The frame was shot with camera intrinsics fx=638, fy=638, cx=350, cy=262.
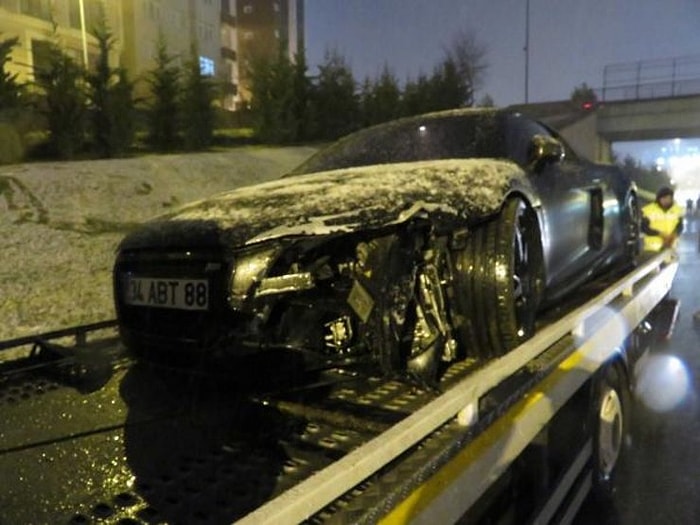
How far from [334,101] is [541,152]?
52.0 feet

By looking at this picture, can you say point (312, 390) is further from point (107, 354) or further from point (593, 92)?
point (593, 92)

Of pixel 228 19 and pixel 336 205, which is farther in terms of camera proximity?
pixel 228 19

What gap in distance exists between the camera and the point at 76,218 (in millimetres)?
8688

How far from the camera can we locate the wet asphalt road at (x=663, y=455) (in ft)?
10.4

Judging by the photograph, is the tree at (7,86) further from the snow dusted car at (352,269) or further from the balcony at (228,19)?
the balcony at (228,19)

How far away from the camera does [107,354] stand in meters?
3.58

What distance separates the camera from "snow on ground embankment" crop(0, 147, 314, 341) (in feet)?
21.3

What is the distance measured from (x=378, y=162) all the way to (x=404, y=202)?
137cm

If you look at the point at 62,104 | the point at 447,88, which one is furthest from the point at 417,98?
the point at 62,104

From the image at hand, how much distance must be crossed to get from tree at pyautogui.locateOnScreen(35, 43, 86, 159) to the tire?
1100 cm

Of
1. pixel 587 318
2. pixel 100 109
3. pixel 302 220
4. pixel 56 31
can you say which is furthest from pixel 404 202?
pixel 56 31

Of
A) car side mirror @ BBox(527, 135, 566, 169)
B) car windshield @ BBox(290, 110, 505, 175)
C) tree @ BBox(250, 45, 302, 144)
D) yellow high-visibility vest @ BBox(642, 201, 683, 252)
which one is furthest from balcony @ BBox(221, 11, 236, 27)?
car side mirror @ BBox(527, 135, 566, 169)

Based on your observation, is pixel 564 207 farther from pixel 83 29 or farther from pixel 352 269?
pixel 83 29

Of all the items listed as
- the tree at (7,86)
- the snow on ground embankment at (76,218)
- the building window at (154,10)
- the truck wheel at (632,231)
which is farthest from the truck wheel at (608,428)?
the building window at (154,10)
